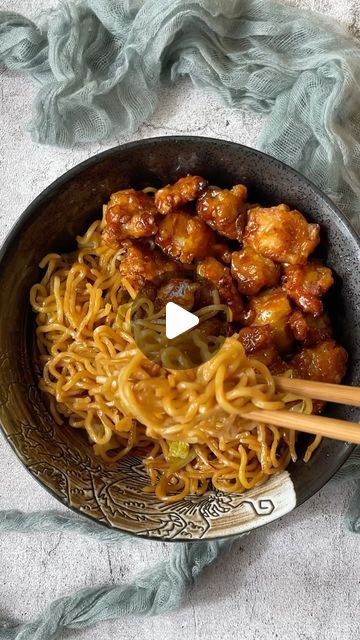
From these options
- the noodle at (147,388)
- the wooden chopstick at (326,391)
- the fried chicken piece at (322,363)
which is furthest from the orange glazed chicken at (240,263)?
the wooden chopstick at (326,391)

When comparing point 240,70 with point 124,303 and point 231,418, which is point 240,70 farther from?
point 231,418

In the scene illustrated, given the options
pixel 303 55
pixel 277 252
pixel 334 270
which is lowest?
pixel 334 270

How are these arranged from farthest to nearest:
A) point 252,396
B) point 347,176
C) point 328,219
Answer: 1. point 347,176
2. point 328,219
3. point 252,396

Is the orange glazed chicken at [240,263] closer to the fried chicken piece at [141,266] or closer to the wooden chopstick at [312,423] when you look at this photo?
the fried chicken piece at [141,266]

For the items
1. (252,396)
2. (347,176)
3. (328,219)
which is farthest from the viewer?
(347,176)

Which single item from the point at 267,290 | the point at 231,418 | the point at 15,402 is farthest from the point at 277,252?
the point at 15,402

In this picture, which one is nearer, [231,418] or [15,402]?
[231,418]

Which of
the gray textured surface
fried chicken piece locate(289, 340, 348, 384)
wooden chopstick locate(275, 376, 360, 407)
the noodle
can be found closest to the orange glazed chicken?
fried chicken piece locate(289, 340, 348, 384)

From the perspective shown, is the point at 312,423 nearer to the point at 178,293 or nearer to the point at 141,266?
the point at 178,293
